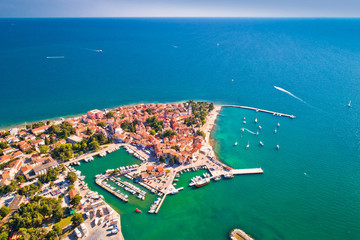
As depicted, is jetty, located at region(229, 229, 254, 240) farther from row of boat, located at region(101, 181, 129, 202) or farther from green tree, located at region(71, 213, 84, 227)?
green tree, located at region(71, 213, 84, 227)

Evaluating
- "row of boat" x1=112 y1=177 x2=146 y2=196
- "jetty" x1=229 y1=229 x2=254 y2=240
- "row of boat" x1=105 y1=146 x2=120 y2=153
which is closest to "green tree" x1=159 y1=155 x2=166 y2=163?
"row of boat" x1=112 y1=177 x2=146 y2=196

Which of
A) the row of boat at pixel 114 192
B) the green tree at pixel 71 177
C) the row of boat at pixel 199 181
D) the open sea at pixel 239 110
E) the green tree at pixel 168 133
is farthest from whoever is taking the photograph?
the green tree at pixel 168 133

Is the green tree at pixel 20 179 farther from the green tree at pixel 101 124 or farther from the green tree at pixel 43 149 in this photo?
the green tree at pixel 101 124

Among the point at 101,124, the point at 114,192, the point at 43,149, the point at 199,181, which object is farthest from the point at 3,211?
the point at 199,181

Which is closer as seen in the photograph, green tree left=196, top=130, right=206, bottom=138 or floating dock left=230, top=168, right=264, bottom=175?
floating dock left=230, top=168, right=264, bottom=175

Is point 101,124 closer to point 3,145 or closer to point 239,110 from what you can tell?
point 3,145

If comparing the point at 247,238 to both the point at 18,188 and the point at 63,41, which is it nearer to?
the point at 18,188

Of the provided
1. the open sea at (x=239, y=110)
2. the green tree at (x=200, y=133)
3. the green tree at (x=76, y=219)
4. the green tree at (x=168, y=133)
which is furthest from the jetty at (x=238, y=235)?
the green tree at (x=168, y=133)
